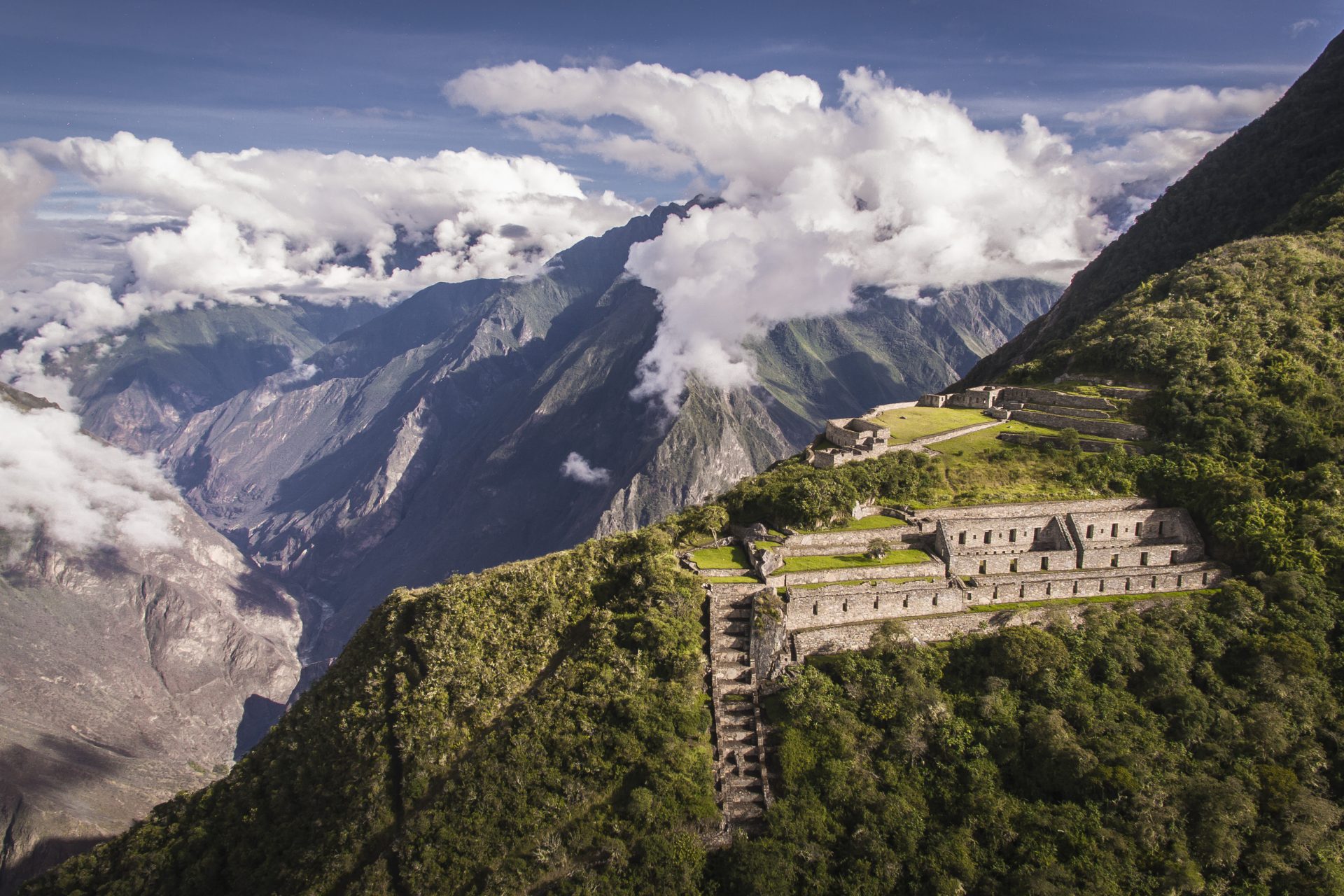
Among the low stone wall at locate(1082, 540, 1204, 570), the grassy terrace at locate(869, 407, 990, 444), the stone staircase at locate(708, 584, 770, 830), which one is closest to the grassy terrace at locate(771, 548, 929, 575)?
the stone staircase at locate(708, 584, 770, 830)

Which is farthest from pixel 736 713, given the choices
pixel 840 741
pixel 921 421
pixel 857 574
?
pixel 921 421

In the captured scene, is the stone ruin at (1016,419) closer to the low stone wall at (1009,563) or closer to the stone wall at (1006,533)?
the stone wall at (1006,533)

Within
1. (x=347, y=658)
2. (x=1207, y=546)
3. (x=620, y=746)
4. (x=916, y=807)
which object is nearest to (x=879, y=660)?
(x=916, y=807)

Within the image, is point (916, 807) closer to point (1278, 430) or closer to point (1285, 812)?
point (1285, 812)

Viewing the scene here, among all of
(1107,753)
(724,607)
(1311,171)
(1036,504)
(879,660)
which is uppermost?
(1311,171)

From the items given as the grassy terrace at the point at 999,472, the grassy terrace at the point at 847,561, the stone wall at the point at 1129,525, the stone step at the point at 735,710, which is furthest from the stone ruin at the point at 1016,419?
the stone step at the point at 735,710

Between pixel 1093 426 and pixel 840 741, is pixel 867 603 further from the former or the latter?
pixel 1093 426

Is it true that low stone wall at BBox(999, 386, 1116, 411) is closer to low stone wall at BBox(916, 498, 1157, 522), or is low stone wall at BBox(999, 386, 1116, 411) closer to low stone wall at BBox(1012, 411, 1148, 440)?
low stone wall at BBox(1012, 411, 1148, 440)
